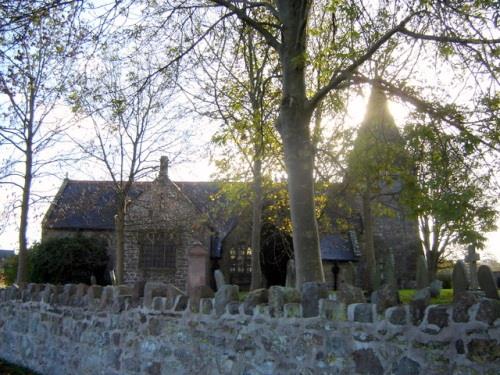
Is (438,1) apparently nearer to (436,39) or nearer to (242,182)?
(436,39)

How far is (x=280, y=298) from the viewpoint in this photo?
4973 millimetres

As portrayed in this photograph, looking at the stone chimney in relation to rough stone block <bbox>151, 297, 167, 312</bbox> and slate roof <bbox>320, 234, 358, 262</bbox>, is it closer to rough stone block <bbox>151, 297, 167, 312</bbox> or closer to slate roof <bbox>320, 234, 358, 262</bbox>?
slate roof <bbox>320, 234, 358, 262</bbox>

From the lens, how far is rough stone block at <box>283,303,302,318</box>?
189 inches

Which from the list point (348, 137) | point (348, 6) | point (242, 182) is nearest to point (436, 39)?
point (348, 6)

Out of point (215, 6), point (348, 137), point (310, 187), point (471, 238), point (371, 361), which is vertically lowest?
point (371, 361)

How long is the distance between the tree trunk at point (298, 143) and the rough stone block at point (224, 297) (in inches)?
78.9

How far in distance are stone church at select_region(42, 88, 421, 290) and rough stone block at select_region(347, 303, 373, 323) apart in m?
20.4

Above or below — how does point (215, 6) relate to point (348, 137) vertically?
above

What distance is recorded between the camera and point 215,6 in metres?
8.81

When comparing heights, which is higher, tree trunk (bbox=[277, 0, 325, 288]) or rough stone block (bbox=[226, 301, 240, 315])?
tree trunk (bbox=[277, 0, 325, 288])

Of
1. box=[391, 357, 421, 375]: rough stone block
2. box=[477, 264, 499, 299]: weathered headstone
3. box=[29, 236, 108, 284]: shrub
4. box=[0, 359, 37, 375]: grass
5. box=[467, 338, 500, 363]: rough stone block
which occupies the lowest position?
box=[0, 359, 37, 375]: grass

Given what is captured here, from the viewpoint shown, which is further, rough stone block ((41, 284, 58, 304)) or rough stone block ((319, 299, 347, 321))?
rough stone block ((41, 284, 58, 304))

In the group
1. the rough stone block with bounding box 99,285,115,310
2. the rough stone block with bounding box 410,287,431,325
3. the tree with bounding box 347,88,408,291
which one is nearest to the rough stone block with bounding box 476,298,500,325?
the rough stone block with bounding box 410,287,431,325

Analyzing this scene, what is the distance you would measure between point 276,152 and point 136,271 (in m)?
20.0
